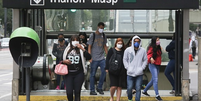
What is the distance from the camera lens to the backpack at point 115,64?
9.53 meters

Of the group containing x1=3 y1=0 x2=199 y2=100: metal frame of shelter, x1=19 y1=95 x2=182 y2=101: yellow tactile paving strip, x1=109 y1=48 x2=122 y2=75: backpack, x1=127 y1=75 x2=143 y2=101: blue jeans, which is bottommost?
x1=19 y1=95 x2=182 y2=101: yellow tactile paving strip

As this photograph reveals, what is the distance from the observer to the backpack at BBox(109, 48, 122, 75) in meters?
9.53

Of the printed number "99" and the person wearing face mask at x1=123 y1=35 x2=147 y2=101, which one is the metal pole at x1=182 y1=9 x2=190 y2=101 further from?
the printed number "99"

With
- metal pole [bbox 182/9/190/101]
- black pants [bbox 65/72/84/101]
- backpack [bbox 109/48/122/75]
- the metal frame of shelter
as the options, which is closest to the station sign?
the metal frame of shelter

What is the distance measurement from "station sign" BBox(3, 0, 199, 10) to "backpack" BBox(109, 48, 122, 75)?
3.76 ft

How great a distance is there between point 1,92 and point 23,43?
5914 mm

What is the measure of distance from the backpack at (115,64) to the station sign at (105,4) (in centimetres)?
115

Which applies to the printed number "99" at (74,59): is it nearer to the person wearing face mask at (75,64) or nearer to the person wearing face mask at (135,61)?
the person wearing face mask at (75,64)

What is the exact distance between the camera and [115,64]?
9539 mm

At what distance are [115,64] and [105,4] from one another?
1.43m

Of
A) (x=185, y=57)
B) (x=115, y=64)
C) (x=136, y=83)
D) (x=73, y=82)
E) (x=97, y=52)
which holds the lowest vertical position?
(x=136, y=83)

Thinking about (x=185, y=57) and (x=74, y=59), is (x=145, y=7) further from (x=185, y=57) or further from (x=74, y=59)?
(x=74, y=59)

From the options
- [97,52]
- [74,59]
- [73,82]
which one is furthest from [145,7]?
[73,82]

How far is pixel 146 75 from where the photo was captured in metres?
14.6
